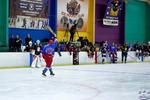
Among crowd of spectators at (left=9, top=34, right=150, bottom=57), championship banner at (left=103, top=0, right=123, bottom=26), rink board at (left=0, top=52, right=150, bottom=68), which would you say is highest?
championship banner at (left=103, top=0, right=123, bottom=26)

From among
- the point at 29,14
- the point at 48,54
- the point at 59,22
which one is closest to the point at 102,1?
the point at 59,22

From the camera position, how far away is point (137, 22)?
84.3 ft

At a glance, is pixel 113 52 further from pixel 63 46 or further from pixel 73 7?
pixel 73 7

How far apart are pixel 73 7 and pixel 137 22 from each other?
8.52m

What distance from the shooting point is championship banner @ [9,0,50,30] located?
1692 centimetres

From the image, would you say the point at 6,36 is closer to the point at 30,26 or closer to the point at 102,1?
the point at 30,26

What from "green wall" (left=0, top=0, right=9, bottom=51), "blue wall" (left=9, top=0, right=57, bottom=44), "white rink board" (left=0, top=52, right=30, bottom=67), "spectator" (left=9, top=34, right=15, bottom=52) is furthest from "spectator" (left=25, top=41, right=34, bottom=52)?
"blue wall" (left=9, top=0, right=57, bottom=44)

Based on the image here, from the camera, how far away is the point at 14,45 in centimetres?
1520

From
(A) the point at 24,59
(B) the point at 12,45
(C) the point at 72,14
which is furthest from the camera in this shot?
(C) the point at 72,14

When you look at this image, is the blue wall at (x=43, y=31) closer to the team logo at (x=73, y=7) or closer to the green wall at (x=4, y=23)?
the green wall at (x=4, y=23)

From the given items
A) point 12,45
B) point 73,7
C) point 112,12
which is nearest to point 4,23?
point 12,45

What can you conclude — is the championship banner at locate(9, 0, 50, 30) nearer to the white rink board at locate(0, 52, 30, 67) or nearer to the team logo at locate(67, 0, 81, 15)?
the team logo at locate(67, 0, 81, 15)

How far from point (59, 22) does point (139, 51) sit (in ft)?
25.9

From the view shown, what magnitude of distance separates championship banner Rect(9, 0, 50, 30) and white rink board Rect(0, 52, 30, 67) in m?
3.65
